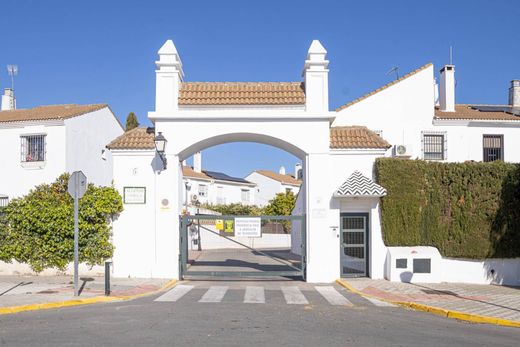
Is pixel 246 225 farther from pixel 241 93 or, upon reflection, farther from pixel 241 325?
pixel 241 325

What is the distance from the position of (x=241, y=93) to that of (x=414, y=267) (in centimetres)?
811

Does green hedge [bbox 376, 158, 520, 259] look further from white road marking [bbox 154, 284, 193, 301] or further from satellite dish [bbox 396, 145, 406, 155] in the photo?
white road marking [bbox 154, 284, 193, 301]

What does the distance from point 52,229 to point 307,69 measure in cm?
995

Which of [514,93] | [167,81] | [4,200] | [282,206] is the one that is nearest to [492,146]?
[514,93]

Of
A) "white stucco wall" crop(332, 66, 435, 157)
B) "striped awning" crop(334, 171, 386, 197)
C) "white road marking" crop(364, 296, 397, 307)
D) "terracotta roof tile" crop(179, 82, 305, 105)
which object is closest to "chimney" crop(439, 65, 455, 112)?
"white stucco wall" crop(332, 66, 435, 157)

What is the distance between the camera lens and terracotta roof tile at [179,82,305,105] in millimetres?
17875

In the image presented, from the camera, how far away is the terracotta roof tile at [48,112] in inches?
1043

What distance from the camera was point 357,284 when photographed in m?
16.4

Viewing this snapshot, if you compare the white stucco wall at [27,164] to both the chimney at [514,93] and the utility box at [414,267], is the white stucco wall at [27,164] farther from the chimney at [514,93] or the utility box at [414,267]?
the chimney at [514,93]

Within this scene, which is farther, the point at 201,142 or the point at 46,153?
the point at 46,153

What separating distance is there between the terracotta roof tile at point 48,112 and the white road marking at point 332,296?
649 inches

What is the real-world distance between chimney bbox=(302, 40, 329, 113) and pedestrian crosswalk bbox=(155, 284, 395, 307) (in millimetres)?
5900

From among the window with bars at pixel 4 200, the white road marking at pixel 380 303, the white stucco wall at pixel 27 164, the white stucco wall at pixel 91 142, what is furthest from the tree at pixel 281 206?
the white road marking at pixel 380 303

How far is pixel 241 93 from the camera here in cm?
1831
